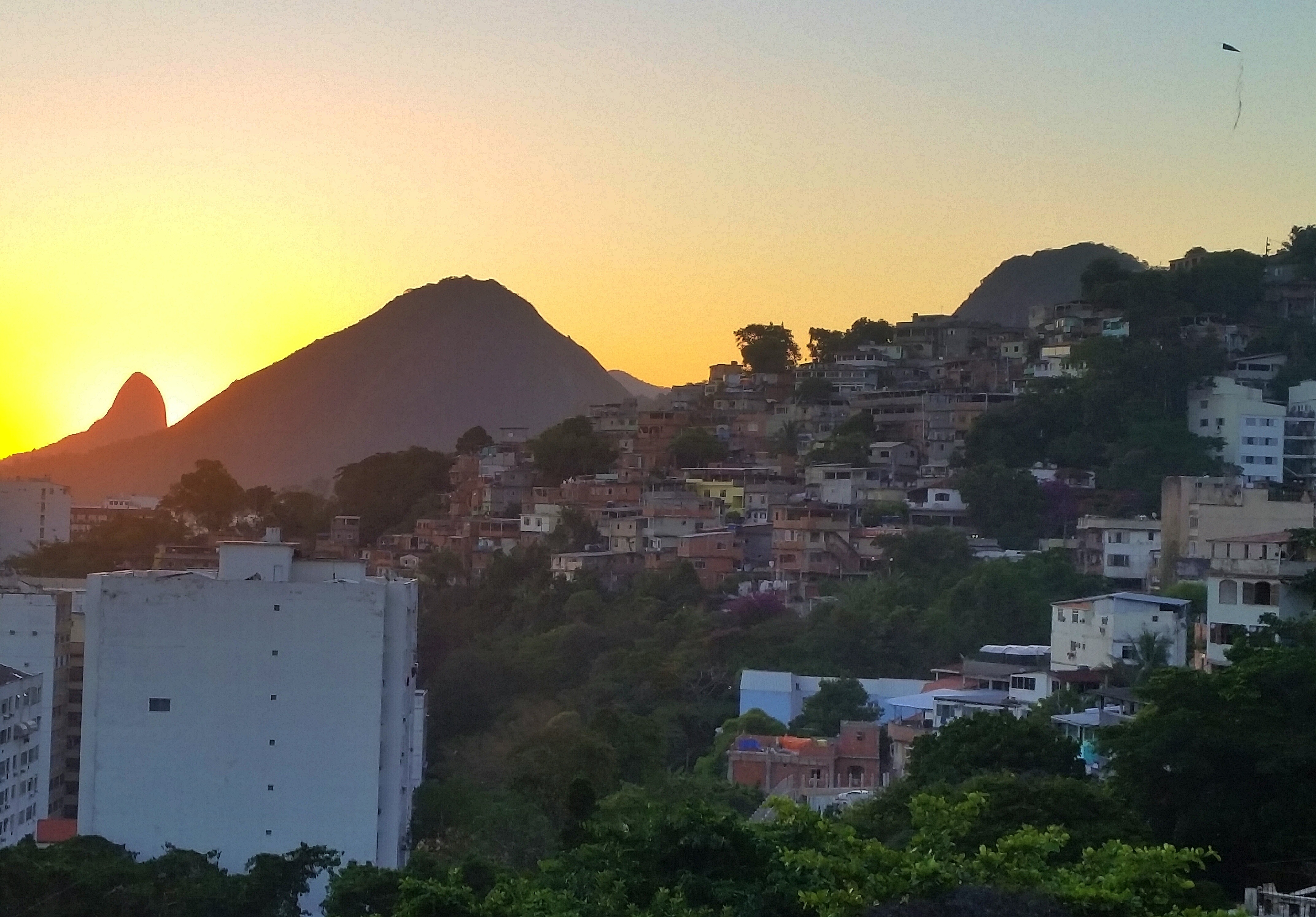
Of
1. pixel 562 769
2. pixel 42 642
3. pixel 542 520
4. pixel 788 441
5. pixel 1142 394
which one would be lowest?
pixel 562 769

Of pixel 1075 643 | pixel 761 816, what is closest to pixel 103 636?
pixel 761 816

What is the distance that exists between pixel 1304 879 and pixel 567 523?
28.2 metres

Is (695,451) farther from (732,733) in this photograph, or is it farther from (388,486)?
(732,733)

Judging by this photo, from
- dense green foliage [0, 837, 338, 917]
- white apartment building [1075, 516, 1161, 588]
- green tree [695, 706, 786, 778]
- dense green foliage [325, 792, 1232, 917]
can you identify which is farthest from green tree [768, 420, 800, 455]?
dense green foliage [325, 792, 1232, 917]

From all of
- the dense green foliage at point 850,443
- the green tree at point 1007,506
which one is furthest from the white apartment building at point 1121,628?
the dense green foliage at point 850,443

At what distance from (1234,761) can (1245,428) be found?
958 inches

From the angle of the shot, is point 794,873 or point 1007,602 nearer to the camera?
point 794,873

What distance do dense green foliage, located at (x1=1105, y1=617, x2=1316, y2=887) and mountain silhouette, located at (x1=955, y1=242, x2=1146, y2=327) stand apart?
50.6m

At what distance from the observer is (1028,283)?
6856 centimetres

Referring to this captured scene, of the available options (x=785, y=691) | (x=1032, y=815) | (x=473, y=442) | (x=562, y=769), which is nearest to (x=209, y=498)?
(x=473, y=442)

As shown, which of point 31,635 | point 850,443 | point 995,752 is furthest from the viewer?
point 850,443

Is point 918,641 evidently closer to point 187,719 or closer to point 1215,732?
point 187,719

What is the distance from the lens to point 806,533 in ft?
116

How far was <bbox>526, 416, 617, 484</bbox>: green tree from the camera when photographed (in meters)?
45.2
